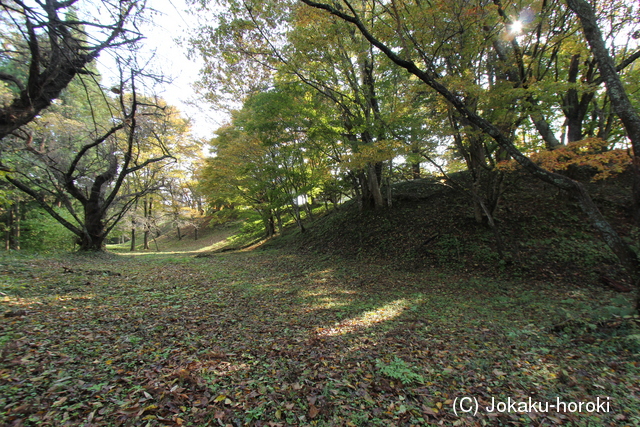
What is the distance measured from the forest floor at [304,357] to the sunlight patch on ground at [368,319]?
0.15 ft

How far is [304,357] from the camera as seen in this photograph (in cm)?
317

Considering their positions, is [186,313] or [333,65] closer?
[186,313]

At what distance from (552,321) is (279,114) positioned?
10.2m

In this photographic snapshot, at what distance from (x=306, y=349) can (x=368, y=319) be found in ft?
5.45

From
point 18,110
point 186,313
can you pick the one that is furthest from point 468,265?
point 18,110

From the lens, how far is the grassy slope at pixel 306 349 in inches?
86.4

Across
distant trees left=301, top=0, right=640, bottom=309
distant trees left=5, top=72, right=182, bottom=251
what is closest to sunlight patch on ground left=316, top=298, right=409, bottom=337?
distant trees left=301, top=0, right=640, bottom=309

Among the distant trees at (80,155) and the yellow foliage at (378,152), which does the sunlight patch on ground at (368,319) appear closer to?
the yellow foliage at (378,152)

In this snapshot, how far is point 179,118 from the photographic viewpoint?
17.9m

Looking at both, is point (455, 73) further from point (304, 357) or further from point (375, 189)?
point (304, 357)

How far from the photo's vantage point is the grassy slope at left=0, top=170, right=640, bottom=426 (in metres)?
2.20

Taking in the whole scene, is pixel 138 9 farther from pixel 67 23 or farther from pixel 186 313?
pixel 186 313

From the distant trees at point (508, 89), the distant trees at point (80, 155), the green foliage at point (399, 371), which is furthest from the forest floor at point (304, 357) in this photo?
the distant trees at point (80, 155)

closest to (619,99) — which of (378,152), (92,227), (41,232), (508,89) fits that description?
(508,89)
